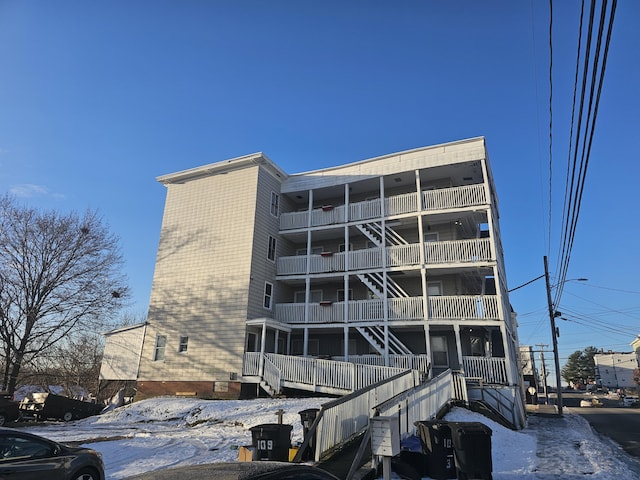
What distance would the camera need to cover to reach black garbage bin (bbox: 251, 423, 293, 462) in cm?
724

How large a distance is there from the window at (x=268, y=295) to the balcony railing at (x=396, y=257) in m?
1.18

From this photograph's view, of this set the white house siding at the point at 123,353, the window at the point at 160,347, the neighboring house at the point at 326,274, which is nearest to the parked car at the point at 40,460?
the neighboring house at the point at 326,274

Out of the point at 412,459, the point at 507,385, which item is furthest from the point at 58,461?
the point at 507,385

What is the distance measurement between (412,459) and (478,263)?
13.5 meters

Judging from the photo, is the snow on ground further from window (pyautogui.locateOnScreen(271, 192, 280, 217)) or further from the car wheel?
window (pyautogui.locateOnScreen(271, 192, 280, 217))

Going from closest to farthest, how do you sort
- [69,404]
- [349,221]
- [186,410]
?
1. [186,410]
2. [69,404]
3. [349,221]

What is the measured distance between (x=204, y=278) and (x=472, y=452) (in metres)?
18.4

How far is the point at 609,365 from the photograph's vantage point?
96.9 meters

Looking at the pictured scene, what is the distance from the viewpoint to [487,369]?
1778 cm

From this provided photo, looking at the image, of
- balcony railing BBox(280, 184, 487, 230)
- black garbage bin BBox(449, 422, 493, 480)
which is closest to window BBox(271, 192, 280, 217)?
balcony railing BBox(280, 184, 487, 230)

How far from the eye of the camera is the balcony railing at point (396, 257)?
19.6 meters

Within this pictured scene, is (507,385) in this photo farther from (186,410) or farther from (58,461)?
(58,461)

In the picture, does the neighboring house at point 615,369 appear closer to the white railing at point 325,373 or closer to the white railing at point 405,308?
the white railing at point 405,308

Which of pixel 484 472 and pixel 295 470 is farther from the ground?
pixel 295 470
